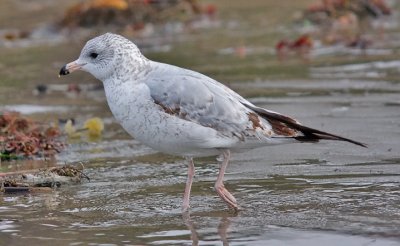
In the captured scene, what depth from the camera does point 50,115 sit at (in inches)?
439

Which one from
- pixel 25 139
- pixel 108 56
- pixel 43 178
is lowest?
pixel 43 178

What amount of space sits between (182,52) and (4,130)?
5.89 meters

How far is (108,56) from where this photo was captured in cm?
727

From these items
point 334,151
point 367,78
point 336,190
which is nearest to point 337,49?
point 367,78

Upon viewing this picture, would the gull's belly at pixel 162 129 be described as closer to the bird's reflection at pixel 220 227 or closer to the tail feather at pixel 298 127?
the tail feather at pixel 298 127

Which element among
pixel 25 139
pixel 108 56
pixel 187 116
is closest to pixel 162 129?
pixel 187 116

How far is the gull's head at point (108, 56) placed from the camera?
721 centimetres

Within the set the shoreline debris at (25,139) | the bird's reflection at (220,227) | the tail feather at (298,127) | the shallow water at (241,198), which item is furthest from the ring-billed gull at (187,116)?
the shoreline debris at (25,139)

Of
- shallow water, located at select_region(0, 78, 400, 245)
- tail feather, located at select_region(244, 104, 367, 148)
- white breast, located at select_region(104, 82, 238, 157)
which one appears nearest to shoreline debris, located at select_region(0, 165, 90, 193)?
shallow water, located at select_region(0, 78, 400, 245)

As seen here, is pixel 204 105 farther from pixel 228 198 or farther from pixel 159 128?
pixel 228 198

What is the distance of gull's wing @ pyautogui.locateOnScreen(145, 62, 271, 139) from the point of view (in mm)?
6887

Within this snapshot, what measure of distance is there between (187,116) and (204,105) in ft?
0.49

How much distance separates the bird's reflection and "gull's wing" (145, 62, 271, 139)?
65 cm

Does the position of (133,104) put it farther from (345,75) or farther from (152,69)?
(345,75)
